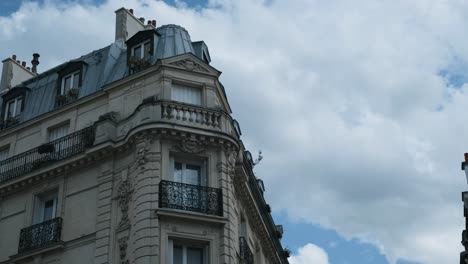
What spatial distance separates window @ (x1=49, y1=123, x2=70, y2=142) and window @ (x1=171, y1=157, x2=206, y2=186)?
484 centimetres

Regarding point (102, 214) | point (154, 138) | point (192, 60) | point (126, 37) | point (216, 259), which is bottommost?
point (216, 259)

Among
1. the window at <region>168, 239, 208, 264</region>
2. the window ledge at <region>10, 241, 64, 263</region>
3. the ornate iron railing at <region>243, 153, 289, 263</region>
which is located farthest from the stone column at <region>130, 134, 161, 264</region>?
the ornate iron railing at <region>243, 153, 289, 263</region>

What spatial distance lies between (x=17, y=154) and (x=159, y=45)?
6041mm

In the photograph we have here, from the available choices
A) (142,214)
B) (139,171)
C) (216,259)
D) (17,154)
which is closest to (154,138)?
(139,171)

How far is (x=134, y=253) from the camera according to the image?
779 inches

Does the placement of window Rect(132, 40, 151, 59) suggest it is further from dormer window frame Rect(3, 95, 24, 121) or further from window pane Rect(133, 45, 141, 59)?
dormer window frame Rect(3, 95, 24, 121)

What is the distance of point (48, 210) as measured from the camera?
23172mm

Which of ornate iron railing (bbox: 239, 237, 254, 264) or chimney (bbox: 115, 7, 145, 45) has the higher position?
chimney (bbox: 115, 7, 145, 45)

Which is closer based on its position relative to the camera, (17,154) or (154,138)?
(154,138)

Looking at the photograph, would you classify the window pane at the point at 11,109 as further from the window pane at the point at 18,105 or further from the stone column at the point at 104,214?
the stone column at the point at 104,214

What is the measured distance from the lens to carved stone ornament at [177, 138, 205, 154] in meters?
21.4

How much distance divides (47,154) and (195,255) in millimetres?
6539

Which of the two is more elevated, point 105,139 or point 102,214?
point 105,139

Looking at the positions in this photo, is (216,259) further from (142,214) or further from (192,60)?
(192,60)
